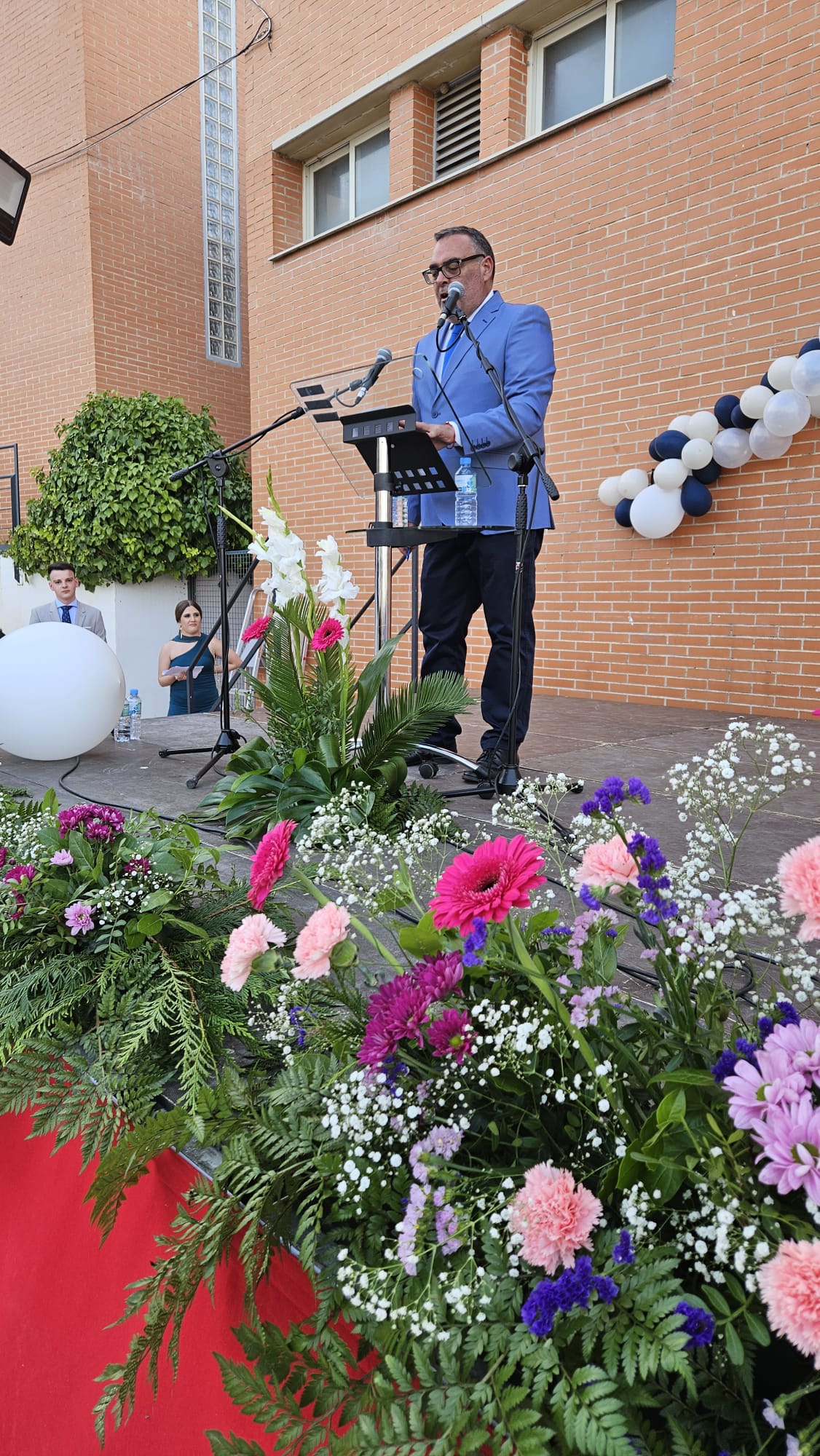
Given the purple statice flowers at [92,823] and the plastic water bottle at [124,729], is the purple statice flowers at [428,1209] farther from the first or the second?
the plastic water bottle at [124,729]

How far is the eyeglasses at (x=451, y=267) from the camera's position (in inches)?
114

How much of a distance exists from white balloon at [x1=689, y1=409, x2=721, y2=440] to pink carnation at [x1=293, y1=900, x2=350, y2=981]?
4.46 m

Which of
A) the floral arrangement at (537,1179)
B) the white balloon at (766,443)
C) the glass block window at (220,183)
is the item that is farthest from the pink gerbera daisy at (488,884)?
the glass block window at (220,183)

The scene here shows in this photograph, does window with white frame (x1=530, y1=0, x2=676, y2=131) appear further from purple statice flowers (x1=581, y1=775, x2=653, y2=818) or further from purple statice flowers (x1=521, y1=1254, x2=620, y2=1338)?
purple statice flowers (x1=521, y1=1254, x2=620, y2=1338)

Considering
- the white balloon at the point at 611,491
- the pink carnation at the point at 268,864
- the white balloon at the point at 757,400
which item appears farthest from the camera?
the white balloon at the point at 611,491

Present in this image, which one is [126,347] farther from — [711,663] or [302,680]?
[302,680]

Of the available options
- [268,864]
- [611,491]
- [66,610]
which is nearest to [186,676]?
[66,610]

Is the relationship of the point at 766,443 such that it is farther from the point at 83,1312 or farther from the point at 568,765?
the point at 83,1312

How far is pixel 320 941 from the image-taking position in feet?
2.82

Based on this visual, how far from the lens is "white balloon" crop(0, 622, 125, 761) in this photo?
336 centimetres

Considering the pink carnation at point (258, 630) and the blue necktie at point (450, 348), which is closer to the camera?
the pink carnation at point (258, 630)

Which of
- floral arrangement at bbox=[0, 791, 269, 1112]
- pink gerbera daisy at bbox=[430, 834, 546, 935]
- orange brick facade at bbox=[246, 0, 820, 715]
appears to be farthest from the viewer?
orange brick facade at bbox=[246, 0, 820, 715]

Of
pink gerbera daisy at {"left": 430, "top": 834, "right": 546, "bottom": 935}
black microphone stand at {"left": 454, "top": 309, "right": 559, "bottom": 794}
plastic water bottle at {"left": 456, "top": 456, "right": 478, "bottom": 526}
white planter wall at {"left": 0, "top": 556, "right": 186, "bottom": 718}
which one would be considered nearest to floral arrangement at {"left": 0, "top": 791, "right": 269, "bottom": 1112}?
pink gerbera daisy at {"left": 430, "top": 834, "right": 546, "bottom": 935}

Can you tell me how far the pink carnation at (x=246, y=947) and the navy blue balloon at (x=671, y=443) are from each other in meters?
4.44
